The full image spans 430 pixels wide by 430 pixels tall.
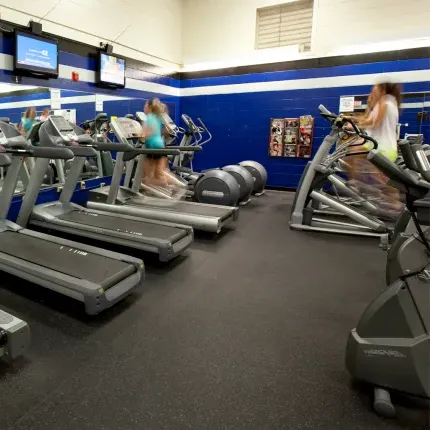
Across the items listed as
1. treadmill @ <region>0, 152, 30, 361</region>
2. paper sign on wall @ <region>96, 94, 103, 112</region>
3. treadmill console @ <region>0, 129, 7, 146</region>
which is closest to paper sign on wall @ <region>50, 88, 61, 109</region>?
paper sign on wall @ <region>96, 94, 103, 112</region>

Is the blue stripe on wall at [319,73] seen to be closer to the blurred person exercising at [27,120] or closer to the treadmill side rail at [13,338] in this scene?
the blurred person exercising at [27,120]

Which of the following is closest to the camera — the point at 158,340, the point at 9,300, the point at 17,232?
the point at 158,340

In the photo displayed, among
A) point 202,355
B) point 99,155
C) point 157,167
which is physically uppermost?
point 99,155

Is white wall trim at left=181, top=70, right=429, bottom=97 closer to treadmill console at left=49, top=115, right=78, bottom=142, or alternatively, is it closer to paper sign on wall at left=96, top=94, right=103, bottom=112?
paper sign on wall at left=96, top=94, right=103, bottom=112

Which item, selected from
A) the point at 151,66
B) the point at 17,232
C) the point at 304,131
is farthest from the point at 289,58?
the point at 17,232

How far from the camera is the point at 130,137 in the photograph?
461 centimetres

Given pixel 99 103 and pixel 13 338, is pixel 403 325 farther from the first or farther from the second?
pixel 99 103

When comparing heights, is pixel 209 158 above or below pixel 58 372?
above

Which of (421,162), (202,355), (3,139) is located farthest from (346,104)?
(202,355)

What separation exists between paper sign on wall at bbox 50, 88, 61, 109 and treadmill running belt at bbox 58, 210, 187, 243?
1.73m

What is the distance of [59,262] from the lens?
257 cm

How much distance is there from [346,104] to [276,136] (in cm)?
150

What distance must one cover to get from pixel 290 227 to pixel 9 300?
336 centimetres

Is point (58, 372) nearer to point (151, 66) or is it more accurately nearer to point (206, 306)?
point (206, 306)
